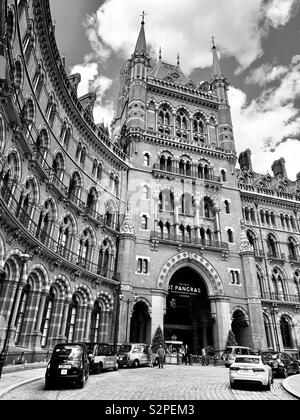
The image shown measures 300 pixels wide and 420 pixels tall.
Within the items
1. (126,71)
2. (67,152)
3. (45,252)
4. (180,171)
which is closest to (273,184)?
(180,171)

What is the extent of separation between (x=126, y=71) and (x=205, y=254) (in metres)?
35.2

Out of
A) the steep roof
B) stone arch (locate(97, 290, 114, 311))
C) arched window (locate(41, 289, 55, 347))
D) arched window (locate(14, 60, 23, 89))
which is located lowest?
arched window (locate(41, 289, 55, 347))

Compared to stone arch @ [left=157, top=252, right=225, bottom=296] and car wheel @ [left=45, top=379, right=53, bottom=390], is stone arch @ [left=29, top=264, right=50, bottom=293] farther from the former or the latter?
stone arch @ [left=157, top=252, right=225, bottom=296]

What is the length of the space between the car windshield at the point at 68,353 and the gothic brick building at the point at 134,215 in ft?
10.2

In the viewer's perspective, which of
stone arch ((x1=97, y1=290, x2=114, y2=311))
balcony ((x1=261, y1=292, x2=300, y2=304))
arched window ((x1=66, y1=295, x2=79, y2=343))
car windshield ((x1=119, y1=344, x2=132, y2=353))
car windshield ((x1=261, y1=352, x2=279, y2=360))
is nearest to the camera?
car windshield ((x1=261, y1=352, x2=279, y2=360))

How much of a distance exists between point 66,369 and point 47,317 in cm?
1180

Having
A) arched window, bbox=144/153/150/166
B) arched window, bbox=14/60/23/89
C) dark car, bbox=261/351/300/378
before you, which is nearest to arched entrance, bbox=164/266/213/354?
dark car, bbox=261/351/300/378

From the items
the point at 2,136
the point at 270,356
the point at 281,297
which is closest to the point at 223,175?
the point at 281,297

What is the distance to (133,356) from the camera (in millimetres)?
22750

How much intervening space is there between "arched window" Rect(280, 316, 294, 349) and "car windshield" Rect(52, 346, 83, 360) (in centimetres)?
3237

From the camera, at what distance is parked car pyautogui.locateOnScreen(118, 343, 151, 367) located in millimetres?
22328

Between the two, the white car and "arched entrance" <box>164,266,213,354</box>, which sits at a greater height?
"arched entrance" <box>164,266,213,354</box>

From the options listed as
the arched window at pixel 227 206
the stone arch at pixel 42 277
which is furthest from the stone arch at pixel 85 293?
the arched window at pixel 227 206
